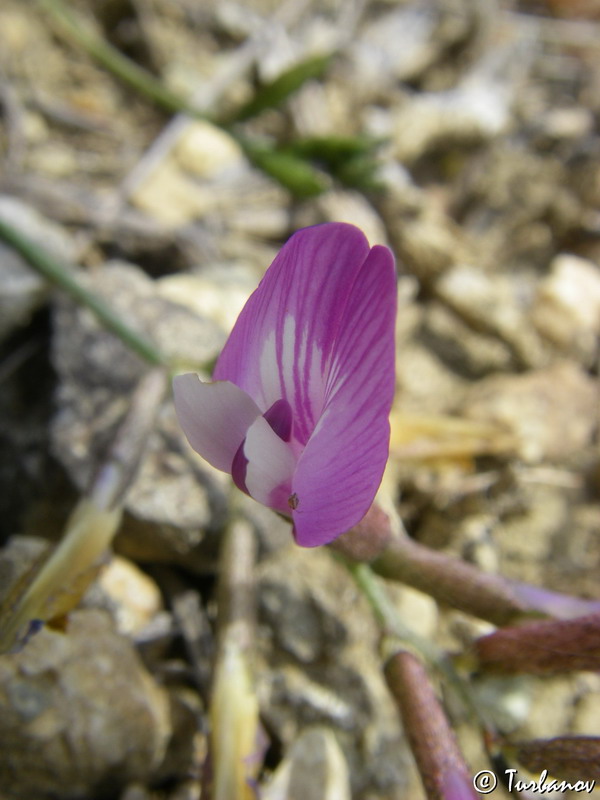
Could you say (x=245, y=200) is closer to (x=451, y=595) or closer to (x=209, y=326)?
(x=209, y=326)

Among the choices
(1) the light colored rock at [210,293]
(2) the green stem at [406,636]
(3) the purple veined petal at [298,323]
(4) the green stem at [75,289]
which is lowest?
(2) the green stem at [406,636]

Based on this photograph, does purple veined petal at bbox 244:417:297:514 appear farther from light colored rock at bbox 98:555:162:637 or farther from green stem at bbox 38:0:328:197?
green stem at bbox 38:0:328:197

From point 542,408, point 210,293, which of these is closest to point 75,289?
point 210,293

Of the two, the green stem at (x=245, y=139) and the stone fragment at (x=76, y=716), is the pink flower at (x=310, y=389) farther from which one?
the green stem at (x=245, y=139)

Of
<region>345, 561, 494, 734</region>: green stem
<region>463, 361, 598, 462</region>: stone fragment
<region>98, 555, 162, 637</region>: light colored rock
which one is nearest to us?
<region>345, 561, 494, 734</region>: green stem

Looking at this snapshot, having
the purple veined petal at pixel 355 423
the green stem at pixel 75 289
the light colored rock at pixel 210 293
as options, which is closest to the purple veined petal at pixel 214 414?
the purple veined petal at pixel 355 423

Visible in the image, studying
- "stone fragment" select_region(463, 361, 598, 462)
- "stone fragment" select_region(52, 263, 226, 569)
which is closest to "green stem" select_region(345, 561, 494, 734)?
"stone fragment" select_region(52, 263, 226, 569)
